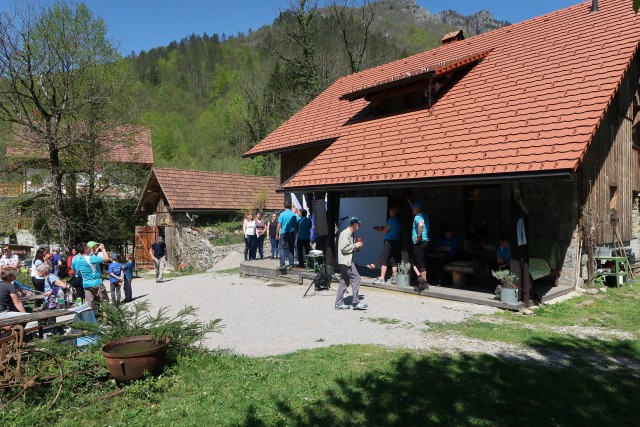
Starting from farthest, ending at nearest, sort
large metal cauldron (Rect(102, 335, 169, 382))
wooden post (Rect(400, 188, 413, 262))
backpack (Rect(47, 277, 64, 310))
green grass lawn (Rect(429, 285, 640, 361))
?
wooden post (Rect(400, 188, 413, 262)) < backpack (Rect(47, 277, 64, 310)) < green grass lawn (Rect(429, 285, 640, 361)) < large metal cauldron (Rect(102, 335, 169, 382))

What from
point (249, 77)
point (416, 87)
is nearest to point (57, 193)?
point (416, 87)

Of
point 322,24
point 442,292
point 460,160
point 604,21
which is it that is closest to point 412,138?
point 460,160

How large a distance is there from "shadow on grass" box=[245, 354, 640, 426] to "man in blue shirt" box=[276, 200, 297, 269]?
7167 mm

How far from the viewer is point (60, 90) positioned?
2075cm

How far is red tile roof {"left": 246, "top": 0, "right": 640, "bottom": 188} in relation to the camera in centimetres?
822

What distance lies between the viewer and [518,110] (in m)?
9.43

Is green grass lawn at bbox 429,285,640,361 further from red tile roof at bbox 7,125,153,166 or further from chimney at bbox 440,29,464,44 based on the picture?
red tile roof at bbox 7,125,153,166

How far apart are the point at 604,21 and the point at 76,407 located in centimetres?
1340

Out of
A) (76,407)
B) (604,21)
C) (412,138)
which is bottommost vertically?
(76,407)

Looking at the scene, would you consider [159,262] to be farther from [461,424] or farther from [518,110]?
[461,424]

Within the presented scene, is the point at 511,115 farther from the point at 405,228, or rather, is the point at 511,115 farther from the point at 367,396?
the point at 367,396

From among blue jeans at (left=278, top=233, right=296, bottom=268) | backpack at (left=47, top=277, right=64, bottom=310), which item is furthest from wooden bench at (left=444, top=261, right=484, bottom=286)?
backpack at (left=47, top=277, right=64, bottom=310)

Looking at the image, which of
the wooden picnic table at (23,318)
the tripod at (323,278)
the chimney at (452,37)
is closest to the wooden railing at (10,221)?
the tripod at (323,278)

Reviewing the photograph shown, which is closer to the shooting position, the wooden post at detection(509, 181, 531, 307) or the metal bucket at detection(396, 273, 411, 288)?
the wooden post at detection(509, 181, 531, 307)
